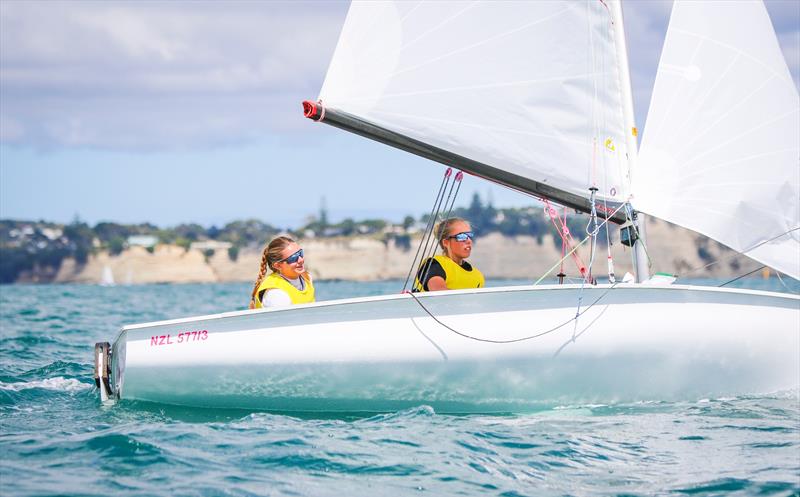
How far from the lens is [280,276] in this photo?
222 inches

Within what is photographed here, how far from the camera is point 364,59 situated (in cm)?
541

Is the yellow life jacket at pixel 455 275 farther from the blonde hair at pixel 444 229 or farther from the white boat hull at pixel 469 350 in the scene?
the white boat hull at pixel 469 350

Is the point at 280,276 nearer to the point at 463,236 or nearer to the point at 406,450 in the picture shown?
the point at 463,236

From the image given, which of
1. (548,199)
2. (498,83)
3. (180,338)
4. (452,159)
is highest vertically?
(498,83)

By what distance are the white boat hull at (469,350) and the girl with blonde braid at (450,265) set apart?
0.52 metres

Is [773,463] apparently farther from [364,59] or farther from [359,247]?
[359,247]

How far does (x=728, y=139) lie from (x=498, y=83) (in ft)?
4.45

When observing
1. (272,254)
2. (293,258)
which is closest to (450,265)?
(293,258)

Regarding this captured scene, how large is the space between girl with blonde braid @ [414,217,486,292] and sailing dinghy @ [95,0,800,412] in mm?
396

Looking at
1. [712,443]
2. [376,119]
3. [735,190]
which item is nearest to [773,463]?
[712,443]

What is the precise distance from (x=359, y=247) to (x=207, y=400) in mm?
82750

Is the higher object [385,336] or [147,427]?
[385,336]

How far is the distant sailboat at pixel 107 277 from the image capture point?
3188 inches

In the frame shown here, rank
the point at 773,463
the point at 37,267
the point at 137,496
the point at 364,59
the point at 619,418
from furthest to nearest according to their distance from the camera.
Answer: the point at 37,267, the point at 364,59, the point at 619,418, the point at 773,463, the point at 137,496
